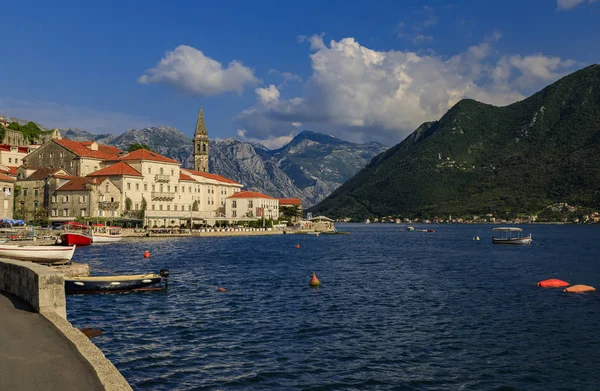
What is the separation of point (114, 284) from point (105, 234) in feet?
223

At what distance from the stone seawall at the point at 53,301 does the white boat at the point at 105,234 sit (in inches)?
3075

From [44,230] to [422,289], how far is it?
78.7 m

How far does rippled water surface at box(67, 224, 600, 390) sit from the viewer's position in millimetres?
18906

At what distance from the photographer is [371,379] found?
1866 centimetres

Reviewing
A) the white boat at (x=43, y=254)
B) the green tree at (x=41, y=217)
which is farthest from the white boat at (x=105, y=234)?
the white boat at (x=43, y=254)

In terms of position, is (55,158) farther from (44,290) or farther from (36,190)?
(44,290)

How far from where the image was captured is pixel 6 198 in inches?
4075

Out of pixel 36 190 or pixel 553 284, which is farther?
pixel 36 190

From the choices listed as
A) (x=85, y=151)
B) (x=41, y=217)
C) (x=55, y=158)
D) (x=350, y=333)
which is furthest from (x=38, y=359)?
(x=85, y=151)

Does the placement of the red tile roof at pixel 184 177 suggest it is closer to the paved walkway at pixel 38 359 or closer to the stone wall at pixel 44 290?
the stone wall at pixel 44 290

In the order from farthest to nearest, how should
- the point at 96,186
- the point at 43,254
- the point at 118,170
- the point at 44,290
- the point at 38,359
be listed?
the point at 118,170 < the point at 96,186 < the point at 43,254 < the point at 44,290 < the point at 38,359

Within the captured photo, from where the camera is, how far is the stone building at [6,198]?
336 feet

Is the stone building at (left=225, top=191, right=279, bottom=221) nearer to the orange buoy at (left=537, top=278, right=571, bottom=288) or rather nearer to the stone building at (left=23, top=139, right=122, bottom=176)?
the stone building at (left=23, top=139, right=122, bottom=176)

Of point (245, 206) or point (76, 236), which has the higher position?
point (245, 206)
